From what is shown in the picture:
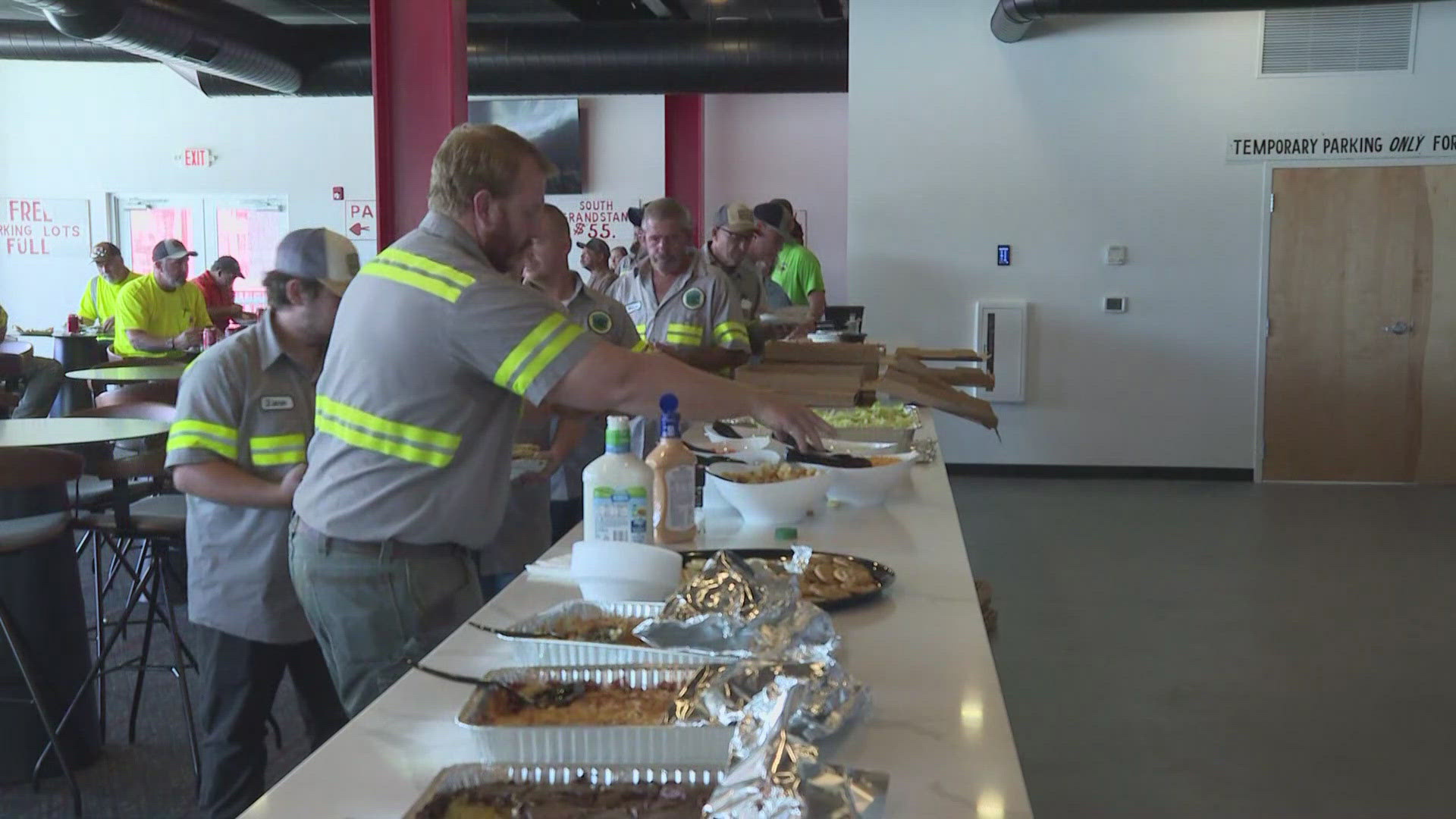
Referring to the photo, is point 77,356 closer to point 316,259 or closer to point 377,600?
point 316,259

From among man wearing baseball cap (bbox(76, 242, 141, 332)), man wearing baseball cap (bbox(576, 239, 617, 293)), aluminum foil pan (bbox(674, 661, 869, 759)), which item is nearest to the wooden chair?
man wearing baseball cap (bbox(76, 242, 141, 332))

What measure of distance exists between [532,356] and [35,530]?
2.15m

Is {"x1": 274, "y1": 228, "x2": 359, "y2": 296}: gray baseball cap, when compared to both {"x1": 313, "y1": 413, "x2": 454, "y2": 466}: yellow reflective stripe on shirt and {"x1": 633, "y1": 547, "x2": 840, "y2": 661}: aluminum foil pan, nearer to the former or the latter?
{"x1": 313, "y1": 413, "x2": 454, "y2": 466}: yellow reflective stripe on shirt

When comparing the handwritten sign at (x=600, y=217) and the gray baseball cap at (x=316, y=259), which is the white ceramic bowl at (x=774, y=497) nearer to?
the gray baseball cap at (x=316, y=259)

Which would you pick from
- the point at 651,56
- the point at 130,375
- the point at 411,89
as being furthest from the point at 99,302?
the point at 411,89

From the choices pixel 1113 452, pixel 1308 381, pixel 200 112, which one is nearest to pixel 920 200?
pixel 1113 452

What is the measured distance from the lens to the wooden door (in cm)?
791

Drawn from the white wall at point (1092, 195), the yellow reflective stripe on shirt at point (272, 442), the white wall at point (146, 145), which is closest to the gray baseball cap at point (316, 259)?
the yellow reflective stripe on shirt at point (272, 442)

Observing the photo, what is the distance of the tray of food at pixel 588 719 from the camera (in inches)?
49.8

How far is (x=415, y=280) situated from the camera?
6.55 ft

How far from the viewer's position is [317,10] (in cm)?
1091

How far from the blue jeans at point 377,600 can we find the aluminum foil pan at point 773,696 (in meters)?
0.81

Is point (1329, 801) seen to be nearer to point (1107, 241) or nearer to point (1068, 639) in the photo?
point (1068, 639)

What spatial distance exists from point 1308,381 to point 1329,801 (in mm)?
5421
